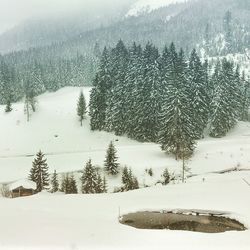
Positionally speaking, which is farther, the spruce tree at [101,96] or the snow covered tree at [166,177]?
the spruce tree at [101,96]

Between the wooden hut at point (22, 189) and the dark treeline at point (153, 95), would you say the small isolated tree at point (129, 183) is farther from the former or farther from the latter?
the dark treeline at point (153, 95)

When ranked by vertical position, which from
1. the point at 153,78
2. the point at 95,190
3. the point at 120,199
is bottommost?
the point at 95,190

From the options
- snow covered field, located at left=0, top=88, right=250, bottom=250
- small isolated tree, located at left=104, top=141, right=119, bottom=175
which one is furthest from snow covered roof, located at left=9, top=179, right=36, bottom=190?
small isolated tree, located at left=104, top=141, right=119, bottom=175

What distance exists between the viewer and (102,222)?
70.0 feet

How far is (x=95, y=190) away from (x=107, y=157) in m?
11.2

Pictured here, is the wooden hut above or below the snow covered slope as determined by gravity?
below

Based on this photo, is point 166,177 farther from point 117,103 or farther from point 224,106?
point 224,106

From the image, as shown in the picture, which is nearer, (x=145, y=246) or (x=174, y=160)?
(x=145, y=246)

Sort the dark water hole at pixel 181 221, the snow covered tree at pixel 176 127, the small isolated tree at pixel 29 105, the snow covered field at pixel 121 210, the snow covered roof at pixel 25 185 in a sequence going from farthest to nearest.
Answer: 1. the small isolated tree at pixel 29 105
2. the snow covered tree at pixel 176 127
3. the snow covered roof at pixel 25 185
4. the dark water hole at pixel 181 221
5. the snow covered field at pixel 121 210

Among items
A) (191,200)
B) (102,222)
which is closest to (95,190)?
(191,200)

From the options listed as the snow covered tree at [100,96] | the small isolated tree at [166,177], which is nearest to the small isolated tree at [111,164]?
the small isolated tree at [166,177]

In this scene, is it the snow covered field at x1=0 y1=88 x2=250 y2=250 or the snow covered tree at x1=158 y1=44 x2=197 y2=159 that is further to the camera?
the snow covered tree at x1=158 y1=44 x2=197 y2=159

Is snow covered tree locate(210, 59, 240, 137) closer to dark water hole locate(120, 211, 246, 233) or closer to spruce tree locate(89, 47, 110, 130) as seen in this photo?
spruce tree locate(89, 47, 110, 130)

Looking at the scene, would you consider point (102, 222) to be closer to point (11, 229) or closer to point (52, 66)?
point (11, 229)
